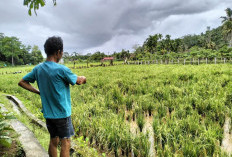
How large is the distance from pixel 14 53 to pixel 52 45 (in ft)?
246

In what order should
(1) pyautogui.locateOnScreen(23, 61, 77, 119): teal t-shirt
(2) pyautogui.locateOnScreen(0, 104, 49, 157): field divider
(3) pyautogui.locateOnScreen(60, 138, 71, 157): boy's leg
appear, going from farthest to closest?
(2) pyautogui.locateOnScreen(0, 104, 49, 157): field divider, (3) pyautogui.locateOnScreen(60, 138, 71, 157): boy's leg, (1) pyautogui.locateOnScreen(23, 61, 77, 119): teal t-shirt

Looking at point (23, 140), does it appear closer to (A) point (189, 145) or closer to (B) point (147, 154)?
(B) point (147, 154)

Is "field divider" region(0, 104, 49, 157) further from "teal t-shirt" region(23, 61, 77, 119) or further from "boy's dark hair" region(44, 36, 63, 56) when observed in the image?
"boy's dark hair" region(44, 36, 63, 56)

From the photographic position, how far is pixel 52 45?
61.3 inches

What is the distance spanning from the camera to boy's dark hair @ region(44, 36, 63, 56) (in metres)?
1.55

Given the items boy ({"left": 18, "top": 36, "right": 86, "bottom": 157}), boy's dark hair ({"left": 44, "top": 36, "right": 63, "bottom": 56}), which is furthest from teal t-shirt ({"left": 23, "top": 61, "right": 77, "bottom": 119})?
boy's dark hair ({"left": 44, "top": 36, "right": 63, "bottom": 56})

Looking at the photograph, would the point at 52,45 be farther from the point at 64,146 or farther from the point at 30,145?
the point at 30,145

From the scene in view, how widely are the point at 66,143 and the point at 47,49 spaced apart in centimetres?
113

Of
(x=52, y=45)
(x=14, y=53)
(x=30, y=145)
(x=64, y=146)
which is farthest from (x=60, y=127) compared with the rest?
(x=14, y=53)

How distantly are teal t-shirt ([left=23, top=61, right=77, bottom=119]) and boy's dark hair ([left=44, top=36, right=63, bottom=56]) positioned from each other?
0.13m

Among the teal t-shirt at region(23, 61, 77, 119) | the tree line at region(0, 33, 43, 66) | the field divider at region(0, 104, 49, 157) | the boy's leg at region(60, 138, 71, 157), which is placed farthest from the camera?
the tree line at region(0, 33, 43, 66)

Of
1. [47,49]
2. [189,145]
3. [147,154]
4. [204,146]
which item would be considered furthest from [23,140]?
[204,146]

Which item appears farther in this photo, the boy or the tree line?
the tree line

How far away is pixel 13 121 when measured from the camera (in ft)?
9.95
